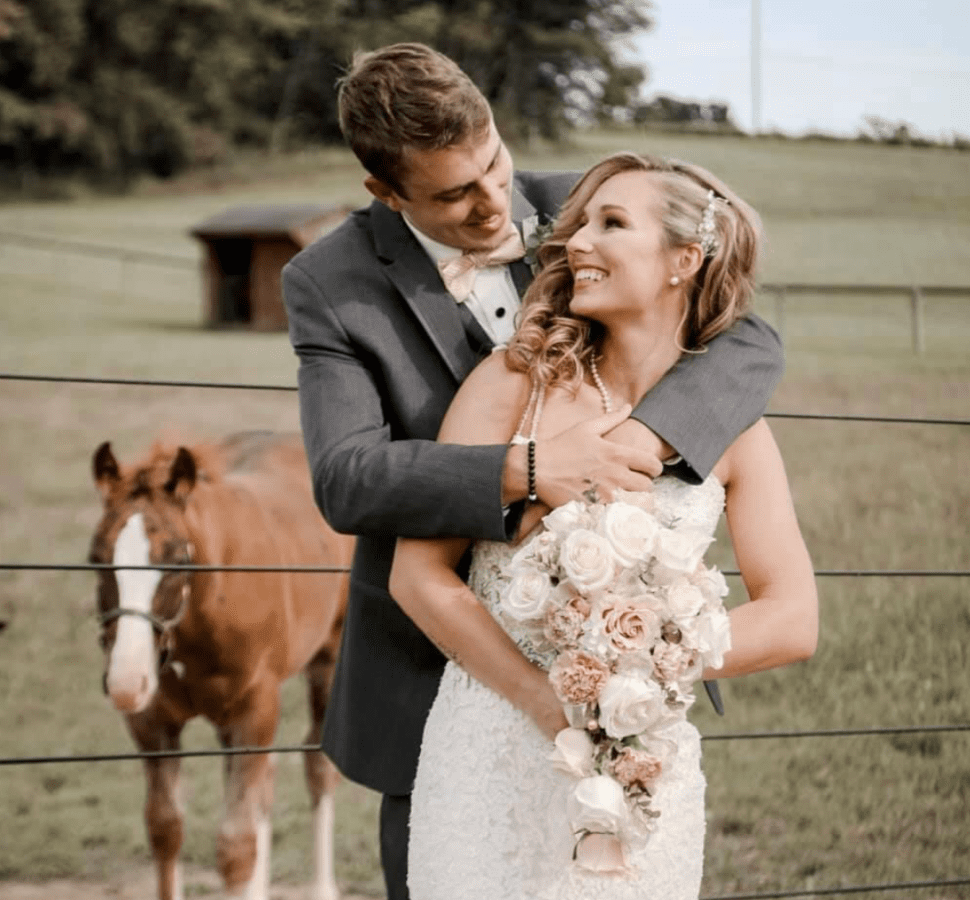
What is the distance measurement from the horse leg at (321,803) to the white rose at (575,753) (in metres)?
3.00

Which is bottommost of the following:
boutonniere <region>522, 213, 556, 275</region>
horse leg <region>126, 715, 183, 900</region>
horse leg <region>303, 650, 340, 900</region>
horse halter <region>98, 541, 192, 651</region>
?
horse leg <region>303, 650, 340, 900</region>

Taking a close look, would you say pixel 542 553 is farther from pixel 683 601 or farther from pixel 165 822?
pixel 165 822

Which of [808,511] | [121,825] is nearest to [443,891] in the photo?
[121,825]

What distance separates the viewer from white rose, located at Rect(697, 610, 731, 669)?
1861mm

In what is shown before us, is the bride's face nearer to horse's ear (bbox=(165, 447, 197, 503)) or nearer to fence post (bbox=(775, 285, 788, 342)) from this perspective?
horse's ear (bbox=(165, 447, 197, 503))

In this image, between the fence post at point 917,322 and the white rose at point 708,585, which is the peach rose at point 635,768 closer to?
the white rose at point 708,585

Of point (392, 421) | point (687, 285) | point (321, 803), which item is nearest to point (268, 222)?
point (321, 803)

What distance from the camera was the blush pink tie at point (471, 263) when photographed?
2.36m

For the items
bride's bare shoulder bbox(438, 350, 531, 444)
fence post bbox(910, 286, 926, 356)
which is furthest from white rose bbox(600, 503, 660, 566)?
fence post bbox(910, 286, 926, 356)

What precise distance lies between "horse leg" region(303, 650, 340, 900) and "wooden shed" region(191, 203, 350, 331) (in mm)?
16903

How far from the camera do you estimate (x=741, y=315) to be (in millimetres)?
2281

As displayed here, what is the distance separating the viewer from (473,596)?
2107 millimetres

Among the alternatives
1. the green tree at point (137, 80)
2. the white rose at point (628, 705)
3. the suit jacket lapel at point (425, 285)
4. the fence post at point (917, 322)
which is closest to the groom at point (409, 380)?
the suit jacket lapel at point (425, 285)

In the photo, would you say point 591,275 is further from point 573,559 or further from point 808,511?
point 808,511
